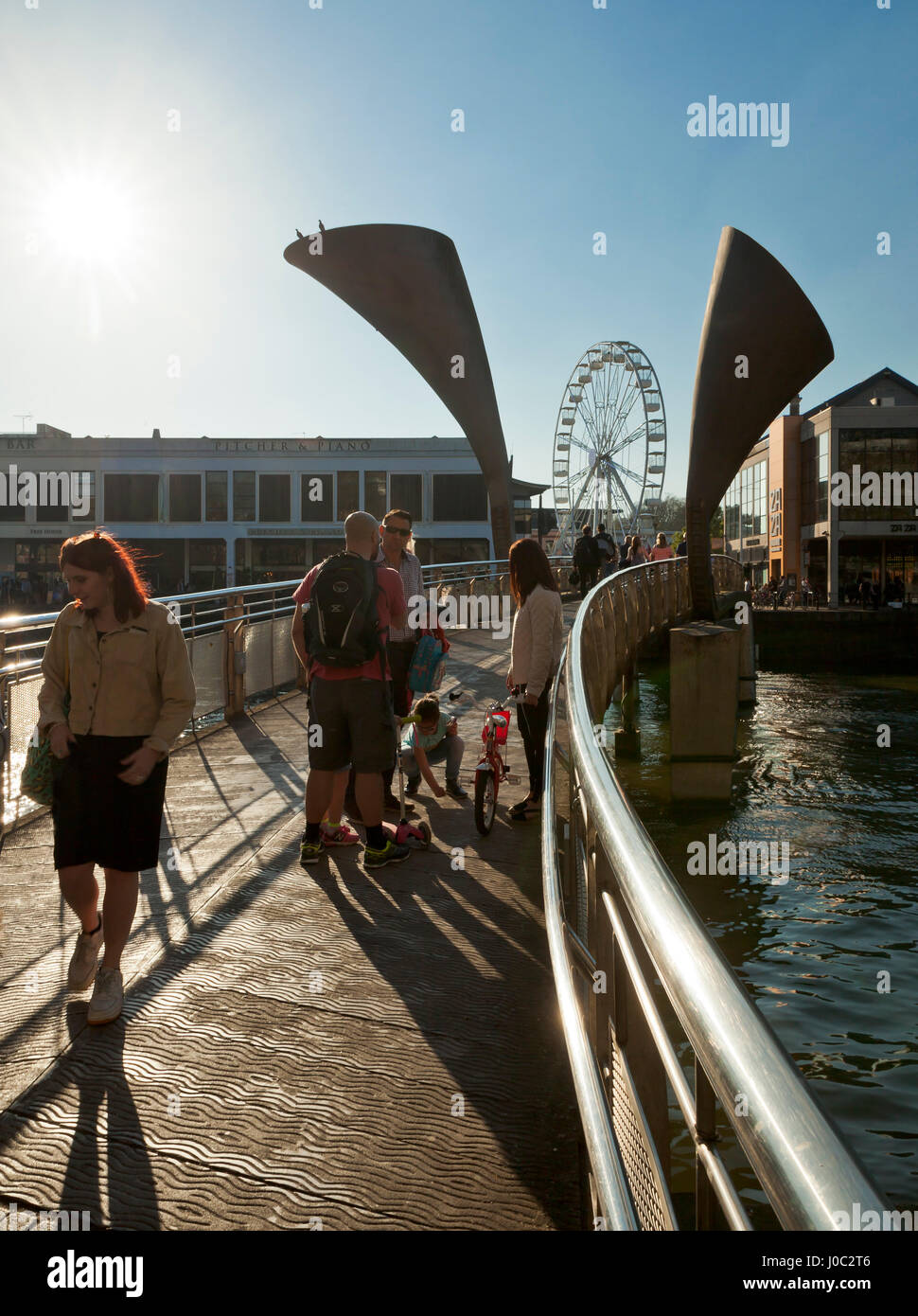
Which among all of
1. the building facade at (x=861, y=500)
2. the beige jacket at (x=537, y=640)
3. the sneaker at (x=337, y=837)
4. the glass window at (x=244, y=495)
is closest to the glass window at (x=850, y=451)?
the building facade at (x=861, y=500)

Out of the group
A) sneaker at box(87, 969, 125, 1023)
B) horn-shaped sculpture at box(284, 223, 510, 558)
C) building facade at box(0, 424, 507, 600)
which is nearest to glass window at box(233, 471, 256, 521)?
building facade at box(0, 424, 507, 600)

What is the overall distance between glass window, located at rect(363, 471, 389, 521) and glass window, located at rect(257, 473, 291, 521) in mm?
4601

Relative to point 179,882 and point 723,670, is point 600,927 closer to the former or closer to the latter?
point 179,882

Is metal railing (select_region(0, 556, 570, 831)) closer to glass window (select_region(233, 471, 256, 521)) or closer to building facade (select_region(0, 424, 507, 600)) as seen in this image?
building facade (select_region(0, 424, 507, 600))

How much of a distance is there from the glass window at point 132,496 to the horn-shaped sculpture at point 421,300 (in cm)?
5732

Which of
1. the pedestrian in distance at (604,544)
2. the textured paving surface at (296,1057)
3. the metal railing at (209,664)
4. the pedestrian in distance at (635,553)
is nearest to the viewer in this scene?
the textured paving surface at (296,1057)

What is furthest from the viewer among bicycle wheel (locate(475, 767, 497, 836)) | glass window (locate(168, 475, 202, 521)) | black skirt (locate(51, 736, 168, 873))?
glass window (locate(168, 475, 202, 521))

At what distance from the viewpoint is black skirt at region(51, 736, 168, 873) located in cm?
402

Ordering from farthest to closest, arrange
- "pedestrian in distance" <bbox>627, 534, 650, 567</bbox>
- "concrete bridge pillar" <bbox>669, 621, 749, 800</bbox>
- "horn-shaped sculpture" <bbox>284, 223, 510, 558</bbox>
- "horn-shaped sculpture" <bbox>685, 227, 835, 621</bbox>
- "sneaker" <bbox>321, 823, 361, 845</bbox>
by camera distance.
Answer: "pedestrian in distance" <bbox>627, 534, 650, 567</bbox> → "horn-shaped sculpture" <bbox>685, 227, 835, 621</bbox> → "concrete bridge pillar" <bbox>669, 621, 749, 800</bbox> → "horn-shaped sculpture" <bbox>284, 223, 510, 558</bbox> → "sneaker" <bbox>321, 823, 361, 845</bbox>

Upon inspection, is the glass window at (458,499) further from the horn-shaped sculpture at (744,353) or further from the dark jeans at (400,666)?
the dark jeans at (400,666)

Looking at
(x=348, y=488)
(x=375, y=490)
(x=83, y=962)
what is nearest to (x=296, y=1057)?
(x=83, y=962)

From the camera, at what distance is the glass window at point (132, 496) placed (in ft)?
221

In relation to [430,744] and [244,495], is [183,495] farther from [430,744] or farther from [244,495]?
[430,744]

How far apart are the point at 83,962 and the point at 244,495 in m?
65.4
